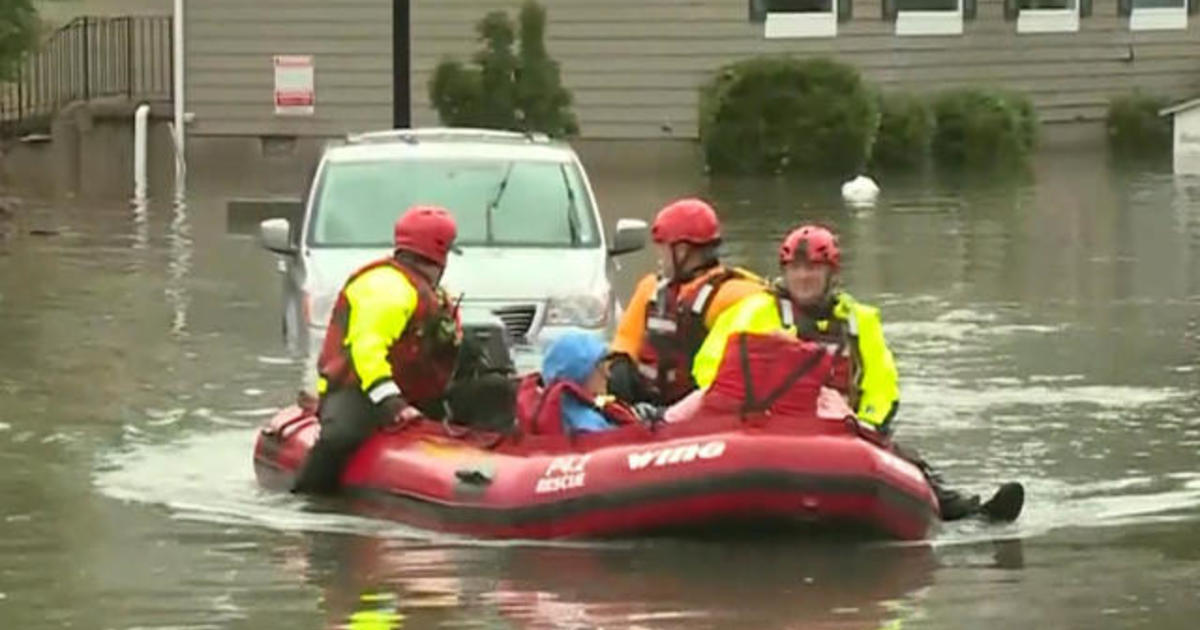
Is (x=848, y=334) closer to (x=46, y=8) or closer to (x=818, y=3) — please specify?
(x=818, y=3)

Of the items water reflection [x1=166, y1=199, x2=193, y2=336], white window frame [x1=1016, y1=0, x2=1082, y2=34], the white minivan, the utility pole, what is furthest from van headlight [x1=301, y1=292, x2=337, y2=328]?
white window frame [x1=1016, y1=0, x2=1082, y2=34]

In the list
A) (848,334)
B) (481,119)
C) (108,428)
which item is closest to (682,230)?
(848,334)

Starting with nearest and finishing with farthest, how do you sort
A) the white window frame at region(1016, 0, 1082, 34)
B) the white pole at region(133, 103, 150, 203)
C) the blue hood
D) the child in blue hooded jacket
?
1. the child in blue hooded jacket
2. the blue hood
3. the white pole at region(133, 103, 150, 203)
4. the white window frame at region(1016, 0, 1082, 34)

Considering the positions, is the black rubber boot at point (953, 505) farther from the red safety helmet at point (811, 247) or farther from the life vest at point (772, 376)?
the red safety helmet at point (811, 247)

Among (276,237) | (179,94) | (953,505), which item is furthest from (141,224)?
(953,505)

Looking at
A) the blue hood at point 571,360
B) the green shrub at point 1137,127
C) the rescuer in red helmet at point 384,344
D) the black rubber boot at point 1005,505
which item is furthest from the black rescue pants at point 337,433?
the green shrub at point 1137,127

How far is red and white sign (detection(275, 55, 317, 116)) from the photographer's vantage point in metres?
37.2

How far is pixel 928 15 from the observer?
3994 cm

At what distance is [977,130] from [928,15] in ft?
9.18

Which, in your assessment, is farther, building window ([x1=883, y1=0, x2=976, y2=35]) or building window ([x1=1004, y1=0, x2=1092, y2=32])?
building window ([x1=1004, y1=0, x2=1092, y2=32])

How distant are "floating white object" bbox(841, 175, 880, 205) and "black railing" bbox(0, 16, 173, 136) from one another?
33.3 feet

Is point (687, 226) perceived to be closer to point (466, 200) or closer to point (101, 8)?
point (466, 200)

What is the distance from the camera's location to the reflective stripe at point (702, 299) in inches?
516

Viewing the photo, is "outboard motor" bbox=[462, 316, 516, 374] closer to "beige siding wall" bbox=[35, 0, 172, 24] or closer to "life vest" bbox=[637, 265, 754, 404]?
"life vest" bbox=[637, 265, 754, 404]
